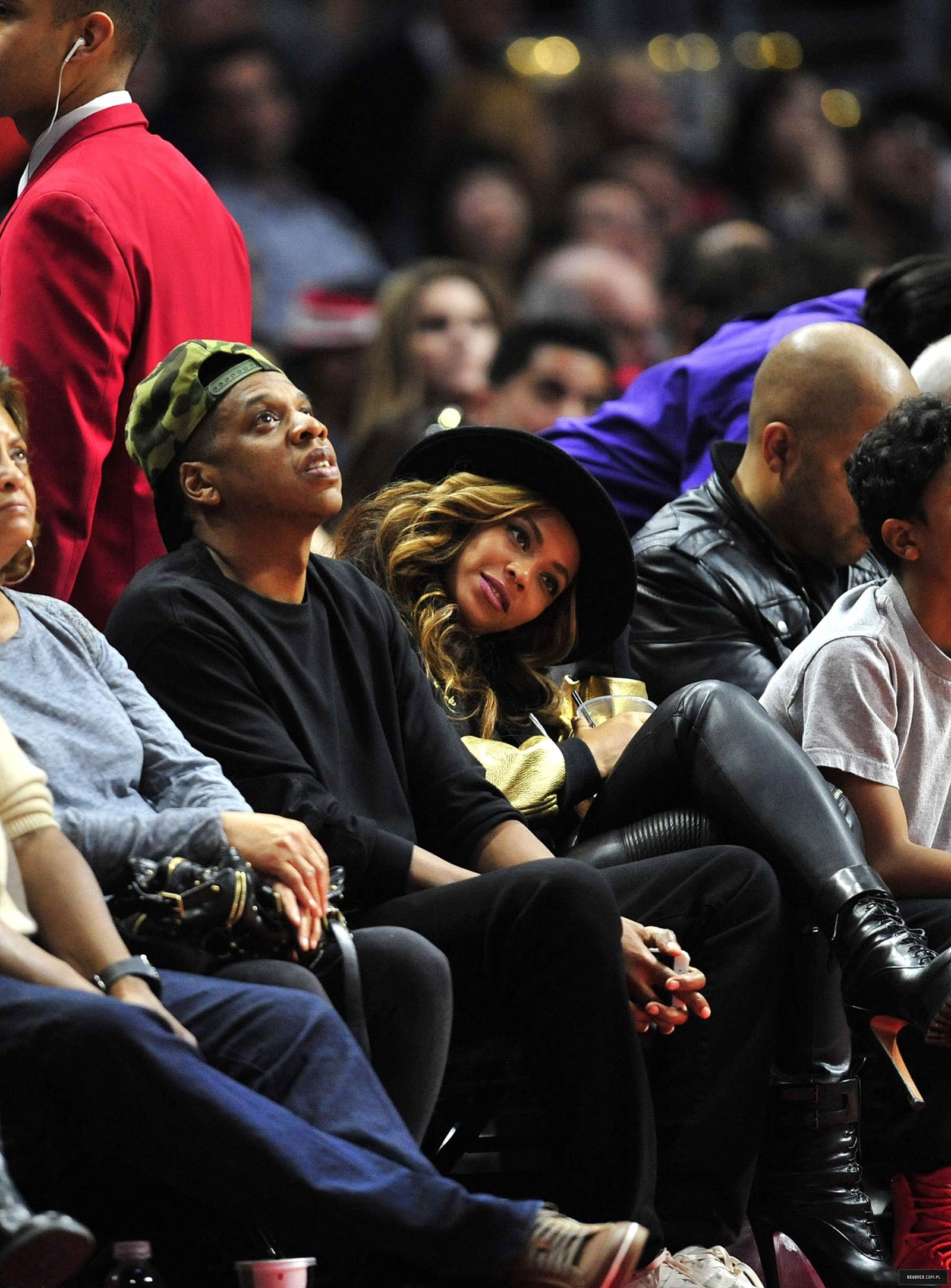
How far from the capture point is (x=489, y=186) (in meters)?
8.18

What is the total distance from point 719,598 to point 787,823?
86cm

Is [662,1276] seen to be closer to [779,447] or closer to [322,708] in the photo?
[322,708]

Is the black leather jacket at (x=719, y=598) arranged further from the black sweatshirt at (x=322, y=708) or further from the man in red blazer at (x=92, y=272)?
the man in red blazer at (x=92, y=272)

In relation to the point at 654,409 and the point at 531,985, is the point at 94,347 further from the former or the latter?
the point at 654,409

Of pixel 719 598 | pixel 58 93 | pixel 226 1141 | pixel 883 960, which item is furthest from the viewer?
pixel 719 598

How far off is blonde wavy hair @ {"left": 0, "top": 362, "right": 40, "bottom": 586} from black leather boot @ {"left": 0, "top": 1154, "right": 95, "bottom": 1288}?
0.95m

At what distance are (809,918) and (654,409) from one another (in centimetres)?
164

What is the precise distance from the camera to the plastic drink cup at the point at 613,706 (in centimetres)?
353

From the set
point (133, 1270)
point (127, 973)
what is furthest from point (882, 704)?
point (133, 1270)

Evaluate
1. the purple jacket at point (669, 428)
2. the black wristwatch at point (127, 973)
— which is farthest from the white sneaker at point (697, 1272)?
the purple jacket at point (669, 428)

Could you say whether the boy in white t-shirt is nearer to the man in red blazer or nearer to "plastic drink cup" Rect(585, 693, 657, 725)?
"plastic drink cup" Rect(585, 693, 657, 725)

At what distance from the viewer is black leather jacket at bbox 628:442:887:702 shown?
12.4ft

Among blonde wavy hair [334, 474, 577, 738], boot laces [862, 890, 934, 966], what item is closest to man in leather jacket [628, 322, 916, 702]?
blonde wavy hair [334, 474, 577, 738]

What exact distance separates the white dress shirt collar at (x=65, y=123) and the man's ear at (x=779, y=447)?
1377 mm
